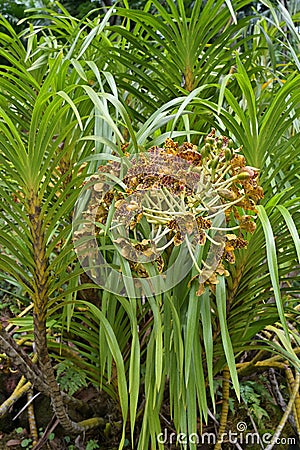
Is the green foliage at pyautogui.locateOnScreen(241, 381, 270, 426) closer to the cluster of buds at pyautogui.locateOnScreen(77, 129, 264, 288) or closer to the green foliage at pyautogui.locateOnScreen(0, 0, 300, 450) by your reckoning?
the green foliage at pyautogui.locateOnScreen(0, 0, 300, 450)

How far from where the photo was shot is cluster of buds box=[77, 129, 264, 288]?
1.69 ft

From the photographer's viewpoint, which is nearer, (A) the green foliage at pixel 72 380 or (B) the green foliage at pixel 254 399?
(A) the green foliage at pixel 72 380

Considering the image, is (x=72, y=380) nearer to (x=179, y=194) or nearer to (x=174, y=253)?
(x=174, y=253)

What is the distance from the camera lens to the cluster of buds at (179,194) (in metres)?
0.51

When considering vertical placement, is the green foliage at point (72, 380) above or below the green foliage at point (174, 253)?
below

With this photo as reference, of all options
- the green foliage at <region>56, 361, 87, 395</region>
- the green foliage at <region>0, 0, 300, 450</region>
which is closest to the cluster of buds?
the green foliage at <region>0, 0, 300, 450</region>

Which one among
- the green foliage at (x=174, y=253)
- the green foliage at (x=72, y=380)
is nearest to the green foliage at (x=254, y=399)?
the green foliage at (x=174, y=253)

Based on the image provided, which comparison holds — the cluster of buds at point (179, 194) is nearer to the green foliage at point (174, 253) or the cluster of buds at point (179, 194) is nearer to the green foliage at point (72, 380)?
the green foliage at point (174, 253)

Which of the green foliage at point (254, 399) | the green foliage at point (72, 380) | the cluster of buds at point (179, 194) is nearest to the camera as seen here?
the cluster of buds at point (179, 194)

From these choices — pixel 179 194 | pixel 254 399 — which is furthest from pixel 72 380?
pixel 179 194

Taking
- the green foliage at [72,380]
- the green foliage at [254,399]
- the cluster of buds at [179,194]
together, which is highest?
the cluster of buds at [179,194]

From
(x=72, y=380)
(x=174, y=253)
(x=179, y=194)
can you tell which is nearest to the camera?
(x=179, y=194)

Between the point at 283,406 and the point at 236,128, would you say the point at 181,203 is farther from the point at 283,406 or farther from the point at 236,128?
the point at 283,406

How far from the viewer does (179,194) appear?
1.71 ft
